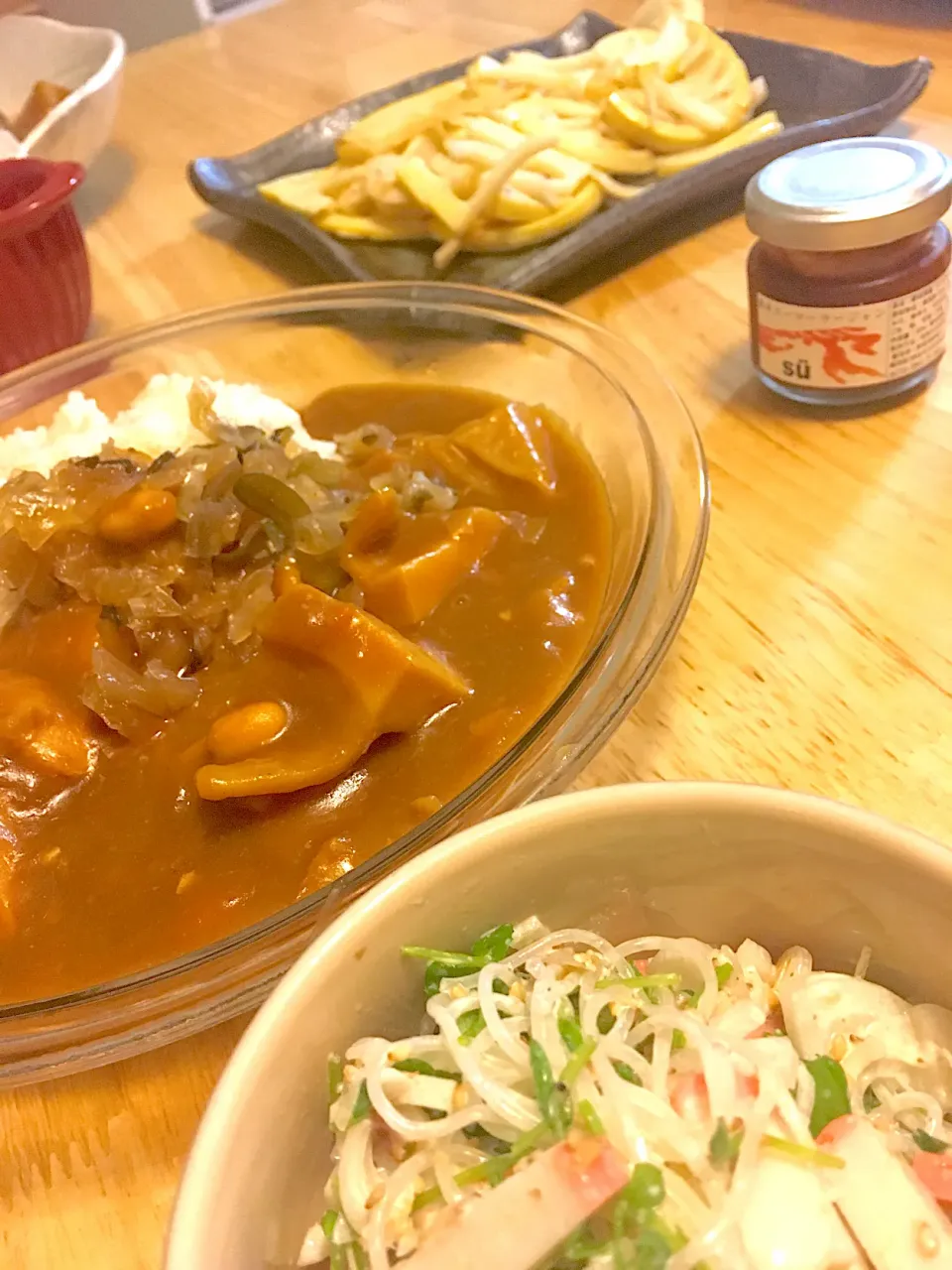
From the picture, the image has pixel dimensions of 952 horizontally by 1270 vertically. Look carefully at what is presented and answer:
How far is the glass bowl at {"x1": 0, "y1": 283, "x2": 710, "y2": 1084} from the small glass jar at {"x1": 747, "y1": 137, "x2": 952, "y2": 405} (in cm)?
16

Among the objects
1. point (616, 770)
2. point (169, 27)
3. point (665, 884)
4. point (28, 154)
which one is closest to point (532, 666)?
point (616, 770)

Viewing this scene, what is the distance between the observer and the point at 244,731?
2.88 feet

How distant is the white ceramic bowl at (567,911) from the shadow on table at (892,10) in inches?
80.0

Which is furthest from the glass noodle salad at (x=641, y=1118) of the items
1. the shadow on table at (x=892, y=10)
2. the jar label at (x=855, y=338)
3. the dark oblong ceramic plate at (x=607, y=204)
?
the shadow on table at (x=892, y=10)

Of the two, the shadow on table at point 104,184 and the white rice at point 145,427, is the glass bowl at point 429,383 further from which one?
the shadow on table at point 104,184

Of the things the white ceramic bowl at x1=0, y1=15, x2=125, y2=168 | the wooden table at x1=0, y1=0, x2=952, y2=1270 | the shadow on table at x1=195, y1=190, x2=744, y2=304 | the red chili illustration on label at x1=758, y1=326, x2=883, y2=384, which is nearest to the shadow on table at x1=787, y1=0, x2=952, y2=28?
the wooden table at x1=0, y1=0, x2=952, y2=1270

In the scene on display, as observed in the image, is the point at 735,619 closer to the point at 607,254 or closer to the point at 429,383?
the point at 429,383

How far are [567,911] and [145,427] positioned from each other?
0.89m

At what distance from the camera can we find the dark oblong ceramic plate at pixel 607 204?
1498 mm

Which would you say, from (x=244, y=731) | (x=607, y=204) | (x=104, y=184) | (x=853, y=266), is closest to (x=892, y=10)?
(x=607, y=204)

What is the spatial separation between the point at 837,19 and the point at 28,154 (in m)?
1.57

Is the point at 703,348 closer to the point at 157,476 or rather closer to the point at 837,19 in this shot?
the point at 157,476

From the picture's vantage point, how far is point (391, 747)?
2.91 ft

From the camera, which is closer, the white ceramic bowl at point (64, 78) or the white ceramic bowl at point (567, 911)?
the white ceramic bowl at point (567, 911)
